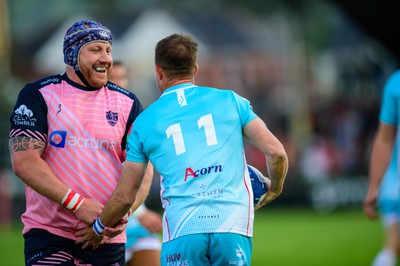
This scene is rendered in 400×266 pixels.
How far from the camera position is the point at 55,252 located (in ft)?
18.8

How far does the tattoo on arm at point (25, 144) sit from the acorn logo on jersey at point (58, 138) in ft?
0.27

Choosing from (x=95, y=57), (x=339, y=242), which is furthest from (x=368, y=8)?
(x=95, y=57)

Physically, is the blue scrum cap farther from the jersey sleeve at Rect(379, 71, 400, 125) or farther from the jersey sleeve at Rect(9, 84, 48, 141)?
the jersey sleeve at Rect(379, 71, 400, 125)

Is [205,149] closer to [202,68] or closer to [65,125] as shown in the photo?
[65,125]

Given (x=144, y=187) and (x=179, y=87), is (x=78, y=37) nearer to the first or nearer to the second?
(x=179, y=87)

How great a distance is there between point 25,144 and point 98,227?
74 centimetres

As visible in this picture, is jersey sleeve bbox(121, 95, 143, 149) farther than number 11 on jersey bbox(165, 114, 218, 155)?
Yes

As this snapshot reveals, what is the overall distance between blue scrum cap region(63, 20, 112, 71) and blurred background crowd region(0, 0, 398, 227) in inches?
505

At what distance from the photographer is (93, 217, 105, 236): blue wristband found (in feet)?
18.6

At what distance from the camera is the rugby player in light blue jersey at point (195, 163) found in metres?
5.36

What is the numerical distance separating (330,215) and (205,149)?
1760 centimetres

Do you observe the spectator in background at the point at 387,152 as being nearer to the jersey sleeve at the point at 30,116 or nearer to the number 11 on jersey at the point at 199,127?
the number 11 on jersey at the point at 199,127

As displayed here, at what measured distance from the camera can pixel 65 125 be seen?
229 inches

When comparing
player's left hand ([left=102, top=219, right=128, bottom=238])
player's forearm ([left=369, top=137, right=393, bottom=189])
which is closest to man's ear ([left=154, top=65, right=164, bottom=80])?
player's left hand ([left=102, top=219, right=128, bottom=238])
